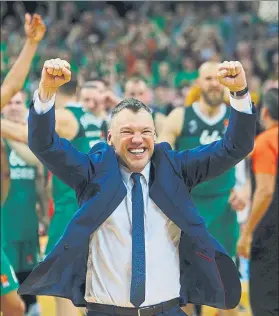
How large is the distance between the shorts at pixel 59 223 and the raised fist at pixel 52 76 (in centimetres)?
235

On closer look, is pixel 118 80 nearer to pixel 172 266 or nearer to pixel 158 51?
pixel 158 51

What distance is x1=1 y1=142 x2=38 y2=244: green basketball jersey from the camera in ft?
18.6

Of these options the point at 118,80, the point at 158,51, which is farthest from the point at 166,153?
the point at 158,51

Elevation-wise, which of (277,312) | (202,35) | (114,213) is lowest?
(277,312)

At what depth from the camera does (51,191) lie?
5871mm

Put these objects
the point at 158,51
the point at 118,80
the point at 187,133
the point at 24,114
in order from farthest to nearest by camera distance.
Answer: the point at 158,51
the point at 118,80
the point at 24,114
the point at 187,133

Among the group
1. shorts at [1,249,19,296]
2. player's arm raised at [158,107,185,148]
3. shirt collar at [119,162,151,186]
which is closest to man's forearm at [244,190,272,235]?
player's arm raised at [158,107,185,148]

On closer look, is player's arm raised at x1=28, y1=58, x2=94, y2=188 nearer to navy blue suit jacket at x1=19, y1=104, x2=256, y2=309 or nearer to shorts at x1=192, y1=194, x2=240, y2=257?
navy blue suit jacket at x1=19, y1=104, x2=256, y2=309

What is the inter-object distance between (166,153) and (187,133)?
2349 millimetres

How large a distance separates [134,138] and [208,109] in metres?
2.64

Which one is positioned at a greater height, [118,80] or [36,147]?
[118,80]

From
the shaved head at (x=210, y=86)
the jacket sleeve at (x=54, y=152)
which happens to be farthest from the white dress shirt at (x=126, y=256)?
the shaved head at (x=210, y=86)

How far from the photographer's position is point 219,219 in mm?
5738

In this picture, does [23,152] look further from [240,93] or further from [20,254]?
[240,93]
